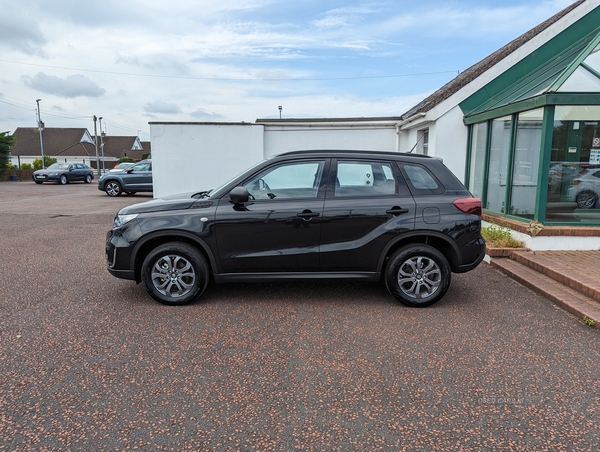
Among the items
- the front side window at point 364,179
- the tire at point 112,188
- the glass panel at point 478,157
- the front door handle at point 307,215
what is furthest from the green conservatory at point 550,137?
the tire at point 112,188

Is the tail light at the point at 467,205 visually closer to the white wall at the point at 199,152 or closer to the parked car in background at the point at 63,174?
the white wall at the point at 199,152

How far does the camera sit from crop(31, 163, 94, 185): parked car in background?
99.7ft

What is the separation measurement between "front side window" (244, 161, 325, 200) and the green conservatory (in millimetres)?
4116

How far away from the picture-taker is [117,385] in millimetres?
3273

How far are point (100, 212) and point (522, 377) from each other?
1312cm

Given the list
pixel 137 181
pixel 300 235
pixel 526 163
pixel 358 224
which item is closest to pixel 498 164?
pixel 526 163

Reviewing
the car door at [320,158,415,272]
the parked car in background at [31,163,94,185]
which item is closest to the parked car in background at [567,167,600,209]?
the car door at [320,158,415,272]

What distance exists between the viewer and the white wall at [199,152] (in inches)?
558

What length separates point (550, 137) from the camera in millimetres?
6879

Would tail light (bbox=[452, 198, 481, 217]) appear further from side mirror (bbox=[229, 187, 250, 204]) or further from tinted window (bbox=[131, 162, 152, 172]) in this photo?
tinted window (bbox=[131, 162, 152, 172])

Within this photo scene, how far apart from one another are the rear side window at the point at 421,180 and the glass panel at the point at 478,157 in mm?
4856

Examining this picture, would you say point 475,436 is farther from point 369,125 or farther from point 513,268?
point 369,125

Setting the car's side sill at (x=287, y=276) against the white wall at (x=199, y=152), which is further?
the white wall at (x=199, y=152)

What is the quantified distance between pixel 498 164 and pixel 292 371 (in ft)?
23.4
